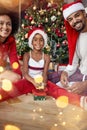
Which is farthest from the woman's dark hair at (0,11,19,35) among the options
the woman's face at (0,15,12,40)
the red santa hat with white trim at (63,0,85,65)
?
the red santa hat with white trim at (63,0,85,65)

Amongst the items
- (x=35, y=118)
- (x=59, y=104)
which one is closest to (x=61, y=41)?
(x=59, y=104)

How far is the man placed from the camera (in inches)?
61.5

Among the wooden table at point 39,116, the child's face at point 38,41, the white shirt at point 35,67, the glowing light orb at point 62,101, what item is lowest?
the wooden table at point 39,116

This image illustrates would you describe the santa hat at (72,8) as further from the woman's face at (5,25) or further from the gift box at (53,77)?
the gift box at (53,77)

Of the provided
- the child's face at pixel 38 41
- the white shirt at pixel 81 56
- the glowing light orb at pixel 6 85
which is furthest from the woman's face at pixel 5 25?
the white shirt at pixel 81 56

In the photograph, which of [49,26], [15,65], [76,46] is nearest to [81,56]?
[76,46]

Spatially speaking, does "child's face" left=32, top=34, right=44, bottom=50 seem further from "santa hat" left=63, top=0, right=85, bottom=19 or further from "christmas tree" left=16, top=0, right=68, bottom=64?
"christmas tree" left=16, top=0, right=68, bottom=64

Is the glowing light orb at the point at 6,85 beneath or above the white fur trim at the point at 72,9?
beneath

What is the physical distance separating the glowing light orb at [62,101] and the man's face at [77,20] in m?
0.35

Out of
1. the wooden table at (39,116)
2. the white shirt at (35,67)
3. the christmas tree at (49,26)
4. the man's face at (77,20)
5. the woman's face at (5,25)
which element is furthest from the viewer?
the christmas tree at (49,26)

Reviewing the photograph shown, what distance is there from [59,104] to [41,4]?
783 millimetres

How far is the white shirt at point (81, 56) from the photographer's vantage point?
5.30 ft

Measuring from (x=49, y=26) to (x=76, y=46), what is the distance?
541 millimetres

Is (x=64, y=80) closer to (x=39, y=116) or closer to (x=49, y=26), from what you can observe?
(x=39, y=116)
